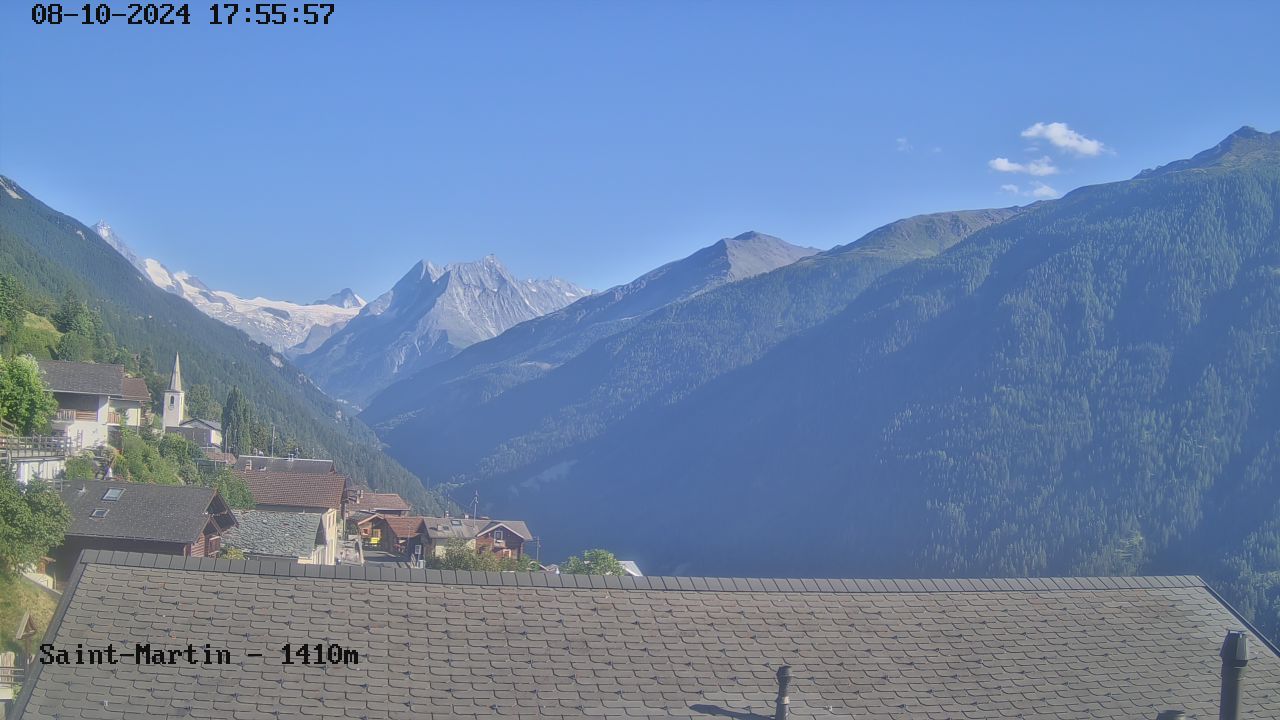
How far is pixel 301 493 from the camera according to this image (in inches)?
2689

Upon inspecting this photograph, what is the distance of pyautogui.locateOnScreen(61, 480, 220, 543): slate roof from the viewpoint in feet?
136

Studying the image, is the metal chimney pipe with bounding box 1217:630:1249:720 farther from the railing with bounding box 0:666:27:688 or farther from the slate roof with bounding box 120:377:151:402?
the slate roof with bounding box 120:377:151:402

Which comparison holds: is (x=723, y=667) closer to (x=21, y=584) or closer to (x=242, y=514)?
(x=21, y=584)

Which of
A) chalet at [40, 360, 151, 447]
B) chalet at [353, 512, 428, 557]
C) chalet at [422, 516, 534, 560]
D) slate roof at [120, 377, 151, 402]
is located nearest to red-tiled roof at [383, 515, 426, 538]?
chalet at [353, 512, 428, 557]

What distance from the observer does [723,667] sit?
1084 cm

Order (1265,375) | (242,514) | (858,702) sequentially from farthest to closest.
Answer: (1265,375), (242,514), (858,702)

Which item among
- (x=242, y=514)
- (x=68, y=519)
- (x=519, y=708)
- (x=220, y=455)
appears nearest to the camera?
(x=519, y=708)

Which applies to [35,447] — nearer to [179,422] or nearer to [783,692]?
[783,692]

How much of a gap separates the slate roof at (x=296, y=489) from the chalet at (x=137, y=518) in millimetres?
21975

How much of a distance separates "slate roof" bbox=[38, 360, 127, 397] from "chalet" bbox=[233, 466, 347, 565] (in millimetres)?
11643

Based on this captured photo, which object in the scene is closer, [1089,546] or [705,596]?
[705,596]

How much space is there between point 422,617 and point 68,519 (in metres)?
32.1

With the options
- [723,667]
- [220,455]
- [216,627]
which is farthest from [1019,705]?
[220,455]

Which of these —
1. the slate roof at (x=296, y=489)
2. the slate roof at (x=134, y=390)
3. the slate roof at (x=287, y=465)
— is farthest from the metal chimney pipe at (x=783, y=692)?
the slate roof at (x=287, y=465)
